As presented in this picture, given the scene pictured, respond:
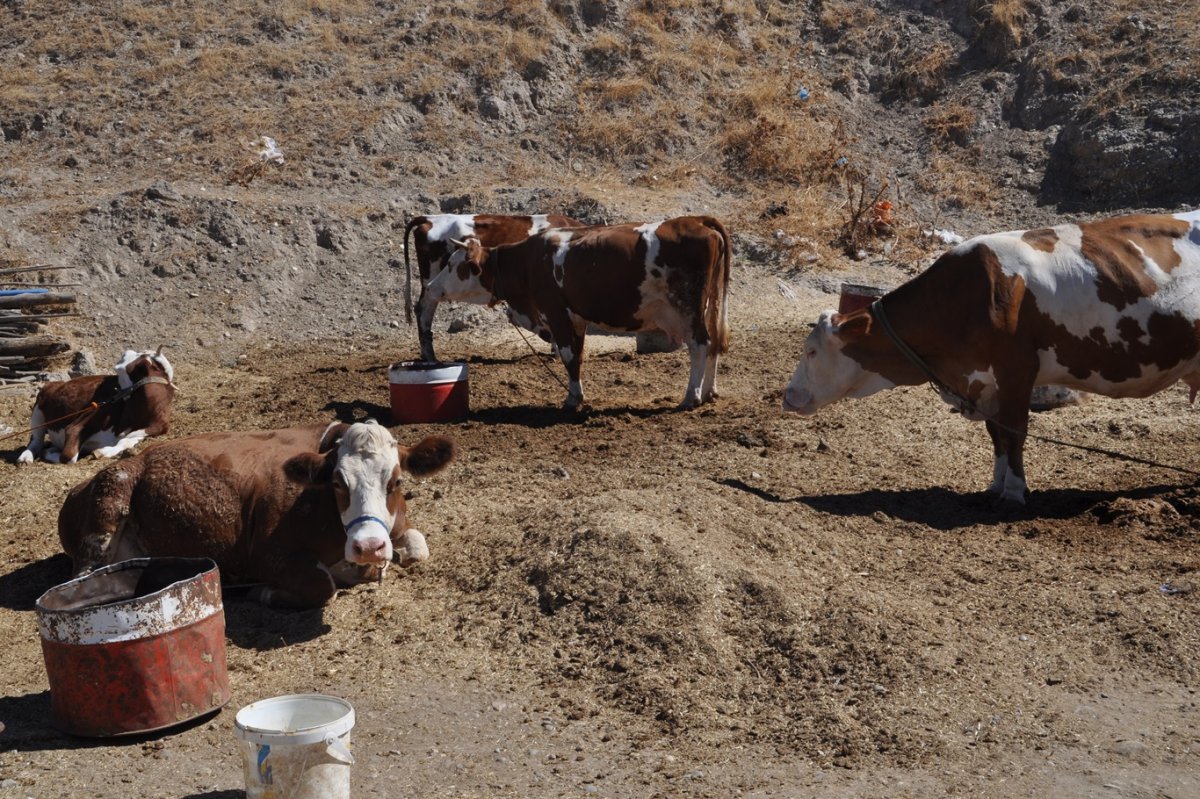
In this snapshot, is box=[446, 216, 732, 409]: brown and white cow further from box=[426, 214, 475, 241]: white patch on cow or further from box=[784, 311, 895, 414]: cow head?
box=[426, 214, 475, 241]: white patch on cow

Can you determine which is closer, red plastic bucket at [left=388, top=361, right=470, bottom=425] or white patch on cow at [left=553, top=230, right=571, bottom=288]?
red plastic bucket at [left=388, top=361, right=470, bottom=425]

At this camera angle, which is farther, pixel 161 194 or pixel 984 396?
pixel 161 194

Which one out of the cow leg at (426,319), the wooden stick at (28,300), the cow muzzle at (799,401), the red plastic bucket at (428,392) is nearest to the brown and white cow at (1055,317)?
the cow muzzle at (799,401)

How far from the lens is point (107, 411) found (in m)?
11.9

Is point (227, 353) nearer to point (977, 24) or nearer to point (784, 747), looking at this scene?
point (784, 747)

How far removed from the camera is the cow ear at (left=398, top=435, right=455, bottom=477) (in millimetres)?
7367

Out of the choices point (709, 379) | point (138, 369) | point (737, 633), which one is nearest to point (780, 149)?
point (709, 379)

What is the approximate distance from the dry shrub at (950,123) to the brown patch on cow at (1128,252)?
16.7 m

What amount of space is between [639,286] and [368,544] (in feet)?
21.2

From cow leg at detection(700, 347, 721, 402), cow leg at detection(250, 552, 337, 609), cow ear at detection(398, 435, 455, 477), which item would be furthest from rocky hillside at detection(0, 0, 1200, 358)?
cow ear at detection(398, 435, 455, 477)

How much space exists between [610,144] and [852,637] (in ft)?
62.7

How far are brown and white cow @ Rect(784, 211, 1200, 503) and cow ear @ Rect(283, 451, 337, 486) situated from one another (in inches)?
176

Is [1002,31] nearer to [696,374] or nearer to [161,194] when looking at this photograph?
[161,194]

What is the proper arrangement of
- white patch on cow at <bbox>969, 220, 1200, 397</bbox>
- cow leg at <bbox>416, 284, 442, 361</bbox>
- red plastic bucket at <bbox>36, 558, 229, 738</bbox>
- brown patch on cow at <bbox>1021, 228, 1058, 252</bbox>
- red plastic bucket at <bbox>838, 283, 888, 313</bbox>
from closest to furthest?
red plastic bucket at <bbox>36, 558, 229, 738</bbox>
white patch on cow at <bbox>969, 220, 1200, 397</bbox>
brown patch on cow at <bbox>1021, 228, 1058, 252</bbox>
red plastic bucket at <bbox>838, 283, 888, 313</bbox>
cow leg at <bbox>416, 284, 442, 361</bbox>
